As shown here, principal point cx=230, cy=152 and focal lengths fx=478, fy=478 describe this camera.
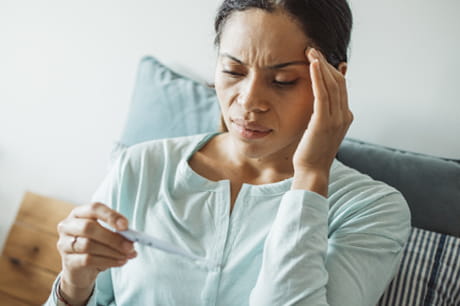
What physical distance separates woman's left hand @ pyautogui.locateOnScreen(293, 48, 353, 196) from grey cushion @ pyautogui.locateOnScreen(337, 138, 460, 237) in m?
0.36

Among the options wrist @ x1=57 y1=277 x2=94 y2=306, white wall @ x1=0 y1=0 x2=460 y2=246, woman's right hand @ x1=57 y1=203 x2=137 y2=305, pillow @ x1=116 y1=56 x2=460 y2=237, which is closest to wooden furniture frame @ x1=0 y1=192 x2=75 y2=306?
white wall @ x1=0 y1=0 x2=460 y2=246

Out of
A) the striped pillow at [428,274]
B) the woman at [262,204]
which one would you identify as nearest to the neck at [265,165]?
the woman at [262,204]

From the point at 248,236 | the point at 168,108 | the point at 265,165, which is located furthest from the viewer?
the point at 168,108

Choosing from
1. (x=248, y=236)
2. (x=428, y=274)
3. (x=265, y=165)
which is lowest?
(x=428, y=274)

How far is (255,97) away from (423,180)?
1.81 feet

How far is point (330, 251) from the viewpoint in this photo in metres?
0.96

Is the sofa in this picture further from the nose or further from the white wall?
the nose

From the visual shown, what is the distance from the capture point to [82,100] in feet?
6.09

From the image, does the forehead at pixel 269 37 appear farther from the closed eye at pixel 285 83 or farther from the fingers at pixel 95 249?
the fingers at pixel 95 249

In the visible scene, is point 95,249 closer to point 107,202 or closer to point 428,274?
point 107,202

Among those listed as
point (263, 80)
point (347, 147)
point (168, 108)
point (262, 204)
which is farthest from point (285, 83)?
point (168, 108)

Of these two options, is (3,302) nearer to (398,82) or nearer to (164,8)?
(164,8)

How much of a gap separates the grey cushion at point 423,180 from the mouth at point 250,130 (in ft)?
1.35

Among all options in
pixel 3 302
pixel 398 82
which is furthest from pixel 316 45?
pixel 3 302
